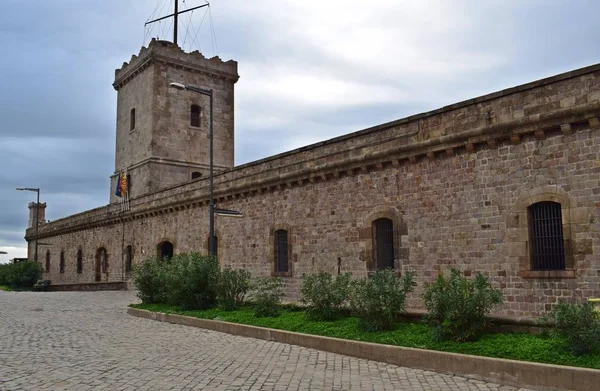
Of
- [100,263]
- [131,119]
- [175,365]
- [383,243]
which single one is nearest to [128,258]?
[100,263]

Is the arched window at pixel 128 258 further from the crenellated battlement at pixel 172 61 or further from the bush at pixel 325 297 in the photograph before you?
the bush at pixel 325 297

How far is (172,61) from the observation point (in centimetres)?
3238

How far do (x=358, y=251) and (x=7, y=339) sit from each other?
29.3 ft

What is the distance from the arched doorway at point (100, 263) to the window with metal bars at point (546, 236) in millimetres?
27315

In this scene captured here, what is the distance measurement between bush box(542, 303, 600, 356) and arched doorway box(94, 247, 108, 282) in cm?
2942

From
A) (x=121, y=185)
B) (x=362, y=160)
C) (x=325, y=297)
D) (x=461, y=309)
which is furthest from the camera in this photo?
(x=121, y=185)

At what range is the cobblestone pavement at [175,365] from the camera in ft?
26.0

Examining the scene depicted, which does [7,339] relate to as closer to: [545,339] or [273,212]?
[273,212]

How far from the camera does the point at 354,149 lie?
52.9 feet

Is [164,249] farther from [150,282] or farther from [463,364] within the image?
[463,364]

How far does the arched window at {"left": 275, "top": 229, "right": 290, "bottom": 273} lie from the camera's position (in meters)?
18.9

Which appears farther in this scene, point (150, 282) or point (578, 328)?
point (150, 282)

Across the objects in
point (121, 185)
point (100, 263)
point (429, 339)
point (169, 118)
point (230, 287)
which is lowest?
point (429, 339)

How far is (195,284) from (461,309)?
9069 mm
